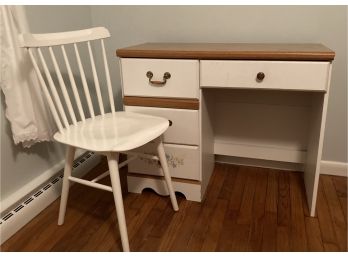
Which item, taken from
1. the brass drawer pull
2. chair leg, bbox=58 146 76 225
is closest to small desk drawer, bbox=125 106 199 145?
the brass drawer pull

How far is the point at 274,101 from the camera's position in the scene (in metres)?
1.71

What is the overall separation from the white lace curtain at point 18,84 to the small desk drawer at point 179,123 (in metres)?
0.41

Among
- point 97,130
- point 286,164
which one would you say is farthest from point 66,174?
point 286,164

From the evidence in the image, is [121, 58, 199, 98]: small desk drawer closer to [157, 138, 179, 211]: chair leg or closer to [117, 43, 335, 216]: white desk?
[117, 43, 335, 216]: white desk

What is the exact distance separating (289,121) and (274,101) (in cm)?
14

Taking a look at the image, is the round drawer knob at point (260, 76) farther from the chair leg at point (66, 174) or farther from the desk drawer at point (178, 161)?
the chair leg at point (66, 174)

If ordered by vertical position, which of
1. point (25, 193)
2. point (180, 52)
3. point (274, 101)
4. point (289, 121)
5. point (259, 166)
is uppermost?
point (180, 52)

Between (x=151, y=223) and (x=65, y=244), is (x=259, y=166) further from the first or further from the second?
(x=65, y=244)

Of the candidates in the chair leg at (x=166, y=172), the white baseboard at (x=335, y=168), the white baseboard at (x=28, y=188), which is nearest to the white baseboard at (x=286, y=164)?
the white baseboard at (x=335, y=168)

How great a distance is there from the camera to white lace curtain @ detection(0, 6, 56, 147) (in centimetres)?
128

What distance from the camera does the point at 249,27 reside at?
166cm

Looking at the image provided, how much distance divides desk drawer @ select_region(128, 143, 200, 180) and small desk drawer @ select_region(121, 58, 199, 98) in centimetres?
25
